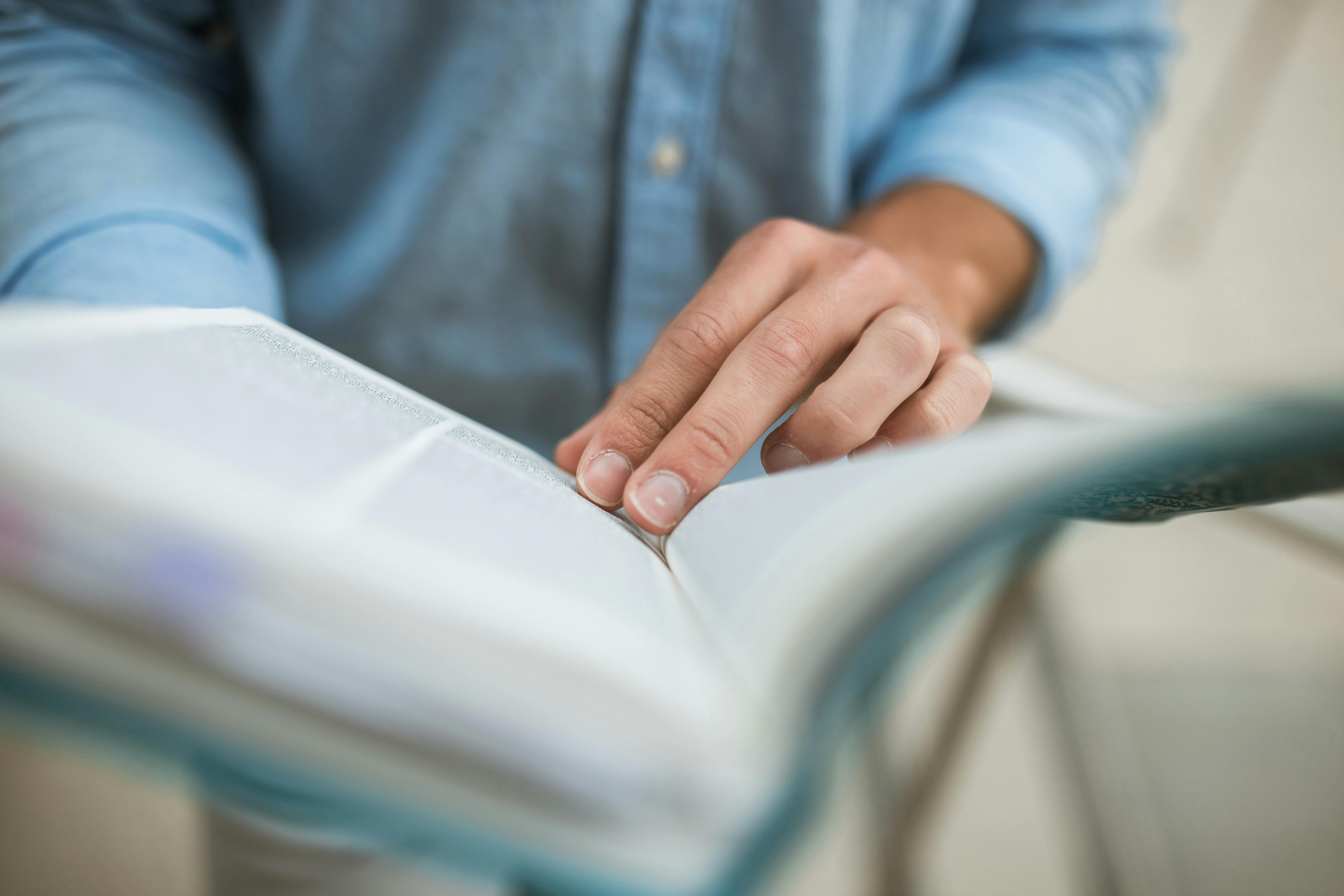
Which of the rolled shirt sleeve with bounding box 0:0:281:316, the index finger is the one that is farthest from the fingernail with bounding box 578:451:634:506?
the rolled shirt sleeve with bounding box 0:0:281:316

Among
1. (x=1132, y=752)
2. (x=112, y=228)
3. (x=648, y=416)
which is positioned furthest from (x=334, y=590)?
(x=1132, y=752)

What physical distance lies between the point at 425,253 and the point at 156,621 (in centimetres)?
30

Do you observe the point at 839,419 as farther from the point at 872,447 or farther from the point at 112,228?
the point at 112,228

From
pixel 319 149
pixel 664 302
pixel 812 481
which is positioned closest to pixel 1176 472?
pixel 812 481

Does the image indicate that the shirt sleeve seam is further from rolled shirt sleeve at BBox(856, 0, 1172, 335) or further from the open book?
rolled shirt sleeve at BBox(856, 0, 1172, 335)

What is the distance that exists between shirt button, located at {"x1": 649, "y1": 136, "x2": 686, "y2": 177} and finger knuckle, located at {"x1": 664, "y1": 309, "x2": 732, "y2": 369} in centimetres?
15

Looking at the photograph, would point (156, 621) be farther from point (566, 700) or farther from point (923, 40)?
point (923, 40)

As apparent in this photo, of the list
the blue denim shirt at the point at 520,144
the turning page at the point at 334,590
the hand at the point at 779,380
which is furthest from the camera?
the blue denim shirt at the point at 520,144

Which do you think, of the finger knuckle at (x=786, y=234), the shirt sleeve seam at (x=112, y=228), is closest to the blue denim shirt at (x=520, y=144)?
the shirt sleeve seam at (x=112, y=228)

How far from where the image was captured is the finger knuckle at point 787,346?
0.21 meters

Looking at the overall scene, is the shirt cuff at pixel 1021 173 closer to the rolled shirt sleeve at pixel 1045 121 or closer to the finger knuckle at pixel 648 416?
the rolled shirt sleeve at pixel 1045 121

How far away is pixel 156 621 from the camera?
99 millimetres

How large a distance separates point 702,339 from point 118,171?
8.8 inches

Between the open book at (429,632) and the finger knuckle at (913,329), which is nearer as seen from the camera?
the open book at (429,632)
